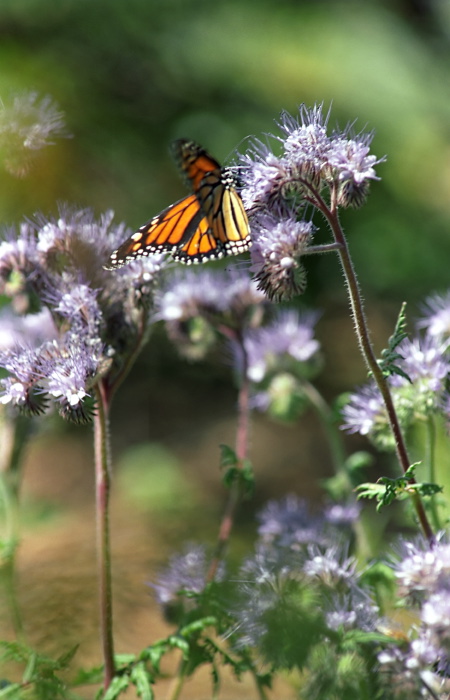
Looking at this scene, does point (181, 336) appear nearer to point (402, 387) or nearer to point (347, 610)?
point (402, 387)

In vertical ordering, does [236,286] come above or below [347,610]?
above

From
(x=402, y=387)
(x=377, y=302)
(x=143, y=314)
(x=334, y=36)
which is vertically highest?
(x=334, y=36)

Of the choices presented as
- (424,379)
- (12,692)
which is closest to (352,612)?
(424,379)

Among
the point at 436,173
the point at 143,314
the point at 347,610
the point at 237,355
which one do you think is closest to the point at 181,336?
A: the point at 237,355

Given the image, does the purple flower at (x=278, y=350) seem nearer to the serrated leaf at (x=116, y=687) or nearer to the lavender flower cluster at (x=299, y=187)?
the lavender flower cluster at (x=299, y=187)

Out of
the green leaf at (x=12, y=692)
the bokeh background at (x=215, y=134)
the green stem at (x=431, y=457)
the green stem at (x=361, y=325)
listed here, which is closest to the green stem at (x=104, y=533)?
the green leaf at (x=12, y=692)

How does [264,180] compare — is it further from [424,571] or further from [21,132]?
[424,571]
